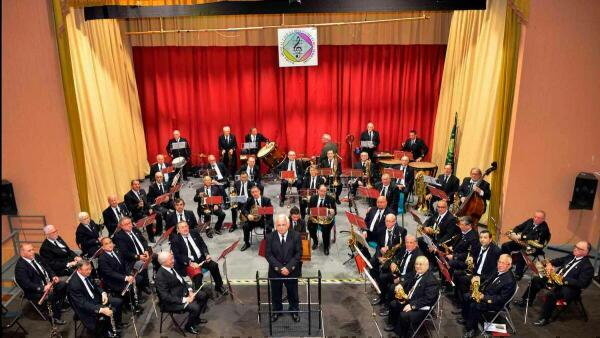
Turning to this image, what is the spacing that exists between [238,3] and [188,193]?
5646 millimetres

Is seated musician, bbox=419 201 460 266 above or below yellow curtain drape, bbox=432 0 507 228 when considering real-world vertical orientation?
below

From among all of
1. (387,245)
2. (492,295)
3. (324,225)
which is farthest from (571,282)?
(324,225)

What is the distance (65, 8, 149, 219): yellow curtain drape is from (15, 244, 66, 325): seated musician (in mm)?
3206

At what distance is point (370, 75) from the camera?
13906 millimetres

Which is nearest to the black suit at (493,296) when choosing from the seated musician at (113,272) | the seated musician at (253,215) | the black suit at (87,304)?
the seated musician at (253,215)

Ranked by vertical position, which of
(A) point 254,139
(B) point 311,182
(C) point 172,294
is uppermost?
(A) point 254,139

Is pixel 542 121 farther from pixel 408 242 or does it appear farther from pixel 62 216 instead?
pixel 62 216

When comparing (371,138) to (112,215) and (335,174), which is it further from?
(112,215)

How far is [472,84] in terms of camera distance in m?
11.0

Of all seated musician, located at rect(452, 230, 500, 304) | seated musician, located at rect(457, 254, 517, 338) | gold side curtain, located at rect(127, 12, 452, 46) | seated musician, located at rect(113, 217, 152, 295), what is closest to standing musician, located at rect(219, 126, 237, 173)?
gold side curtain, located at rect(127, 12, 452, 46)

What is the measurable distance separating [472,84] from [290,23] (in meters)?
5.40

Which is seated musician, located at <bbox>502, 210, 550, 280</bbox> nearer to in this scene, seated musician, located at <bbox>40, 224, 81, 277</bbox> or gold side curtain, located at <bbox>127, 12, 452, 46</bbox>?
gold side curtain, located at <bbox>127, 12, 452, 46</bbox>

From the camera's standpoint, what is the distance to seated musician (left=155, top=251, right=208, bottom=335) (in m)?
6.45

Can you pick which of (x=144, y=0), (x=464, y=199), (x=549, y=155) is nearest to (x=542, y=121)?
(x=549, y=155)
